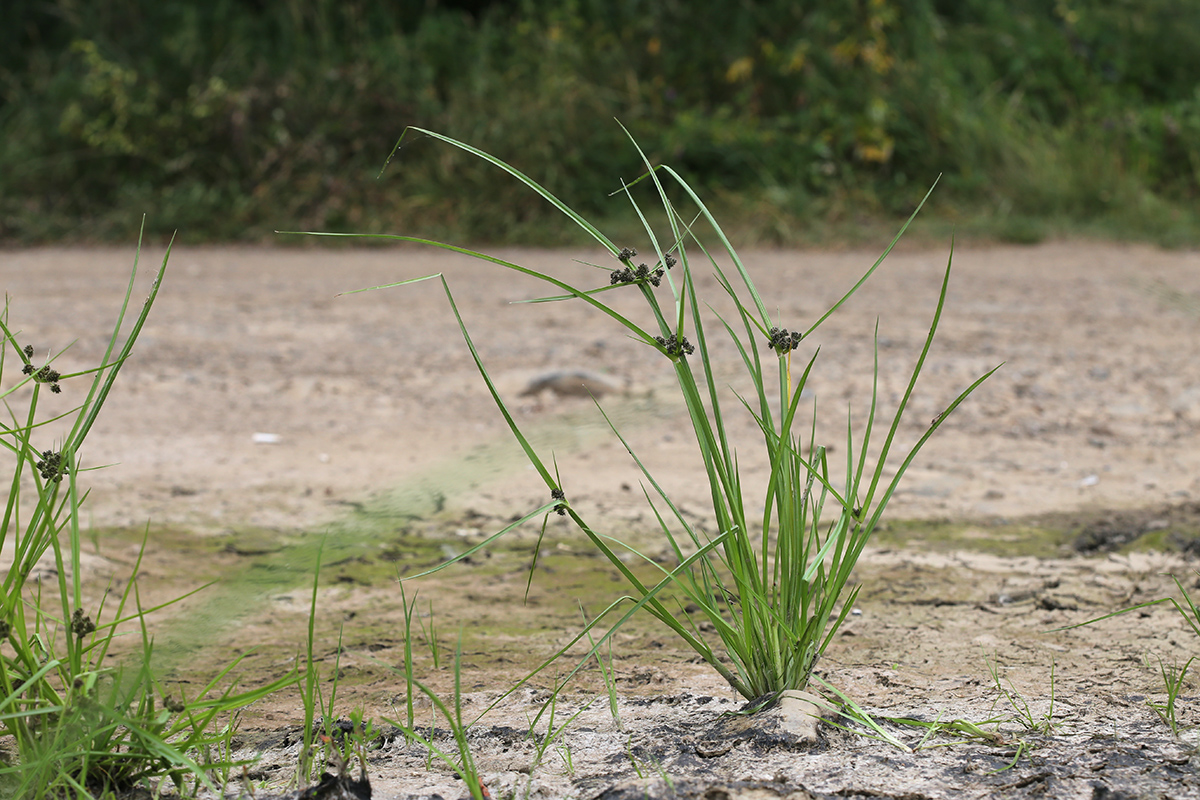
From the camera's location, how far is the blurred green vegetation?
255 inches

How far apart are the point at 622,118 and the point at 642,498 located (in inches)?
205

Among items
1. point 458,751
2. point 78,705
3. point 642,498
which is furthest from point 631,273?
point 642,498

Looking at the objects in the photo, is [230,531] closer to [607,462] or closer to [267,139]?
[607,462]

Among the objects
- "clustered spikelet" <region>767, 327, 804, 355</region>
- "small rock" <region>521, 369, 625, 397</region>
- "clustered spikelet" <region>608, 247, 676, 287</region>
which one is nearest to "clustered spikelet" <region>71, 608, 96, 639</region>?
"clustered spikelet" <region>608, 247, 676, 287</region>

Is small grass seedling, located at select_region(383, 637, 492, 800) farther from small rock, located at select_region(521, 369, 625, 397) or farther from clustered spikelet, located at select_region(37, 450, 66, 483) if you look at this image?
small rock, located at select_region(521, 369, 625, 397)

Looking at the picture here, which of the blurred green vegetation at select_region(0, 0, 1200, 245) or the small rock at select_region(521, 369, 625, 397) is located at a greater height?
the blurred green vegetation at select_region(0, 0, 1200, 245)

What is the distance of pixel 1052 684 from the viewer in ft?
4.30

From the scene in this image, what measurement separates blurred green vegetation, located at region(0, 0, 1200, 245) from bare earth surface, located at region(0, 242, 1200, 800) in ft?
3.81

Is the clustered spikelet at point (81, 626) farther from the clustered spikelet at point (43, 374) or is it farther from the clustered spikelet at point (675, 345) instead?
the clustered spikelet at point (675, 345)

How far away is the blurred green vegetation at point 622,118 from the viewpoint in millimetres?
6465

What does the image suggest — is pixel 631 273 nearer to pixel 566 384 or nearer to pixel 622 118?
pixel 566 384

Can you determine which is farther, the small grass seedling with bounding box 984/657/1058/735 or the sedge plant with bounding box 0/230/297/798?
the small grass seedling with bounding box 984/657/1058/735

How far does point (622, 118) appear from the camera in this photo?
7254 mm

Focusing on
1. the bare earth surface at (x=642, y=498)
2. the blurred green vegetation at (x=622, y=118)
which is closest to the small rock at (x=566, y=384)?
the bare earth surface at (x=642, y=498)
